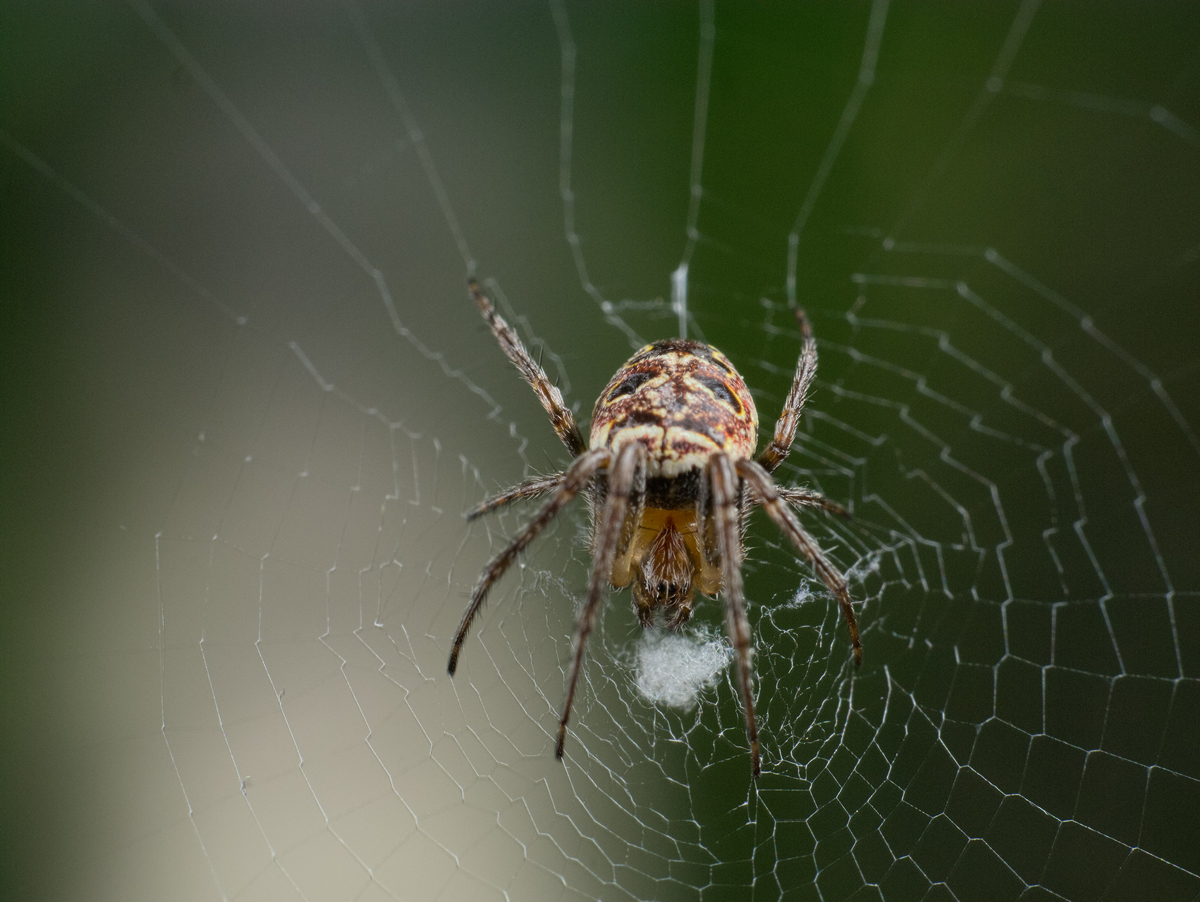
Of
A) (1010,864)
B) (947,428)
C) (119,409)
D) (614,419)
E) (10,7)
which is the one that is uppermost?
(10,7)

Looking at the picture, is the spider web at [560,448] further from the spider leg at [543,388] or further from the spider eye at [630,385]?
the spider eye at [630,385]

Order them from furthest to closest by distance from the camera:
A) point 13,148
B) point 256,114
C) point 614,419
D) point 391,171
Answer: point 391,171 < point 256,114 < point 13,148 < point 614,419

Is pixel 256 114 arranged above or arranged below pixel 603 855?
above

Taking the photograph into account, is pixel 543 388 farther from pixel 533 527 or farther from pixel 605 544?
pixel 605 544

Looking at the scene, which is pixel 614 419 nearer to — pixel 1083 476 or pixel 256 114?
pixel 1083 476

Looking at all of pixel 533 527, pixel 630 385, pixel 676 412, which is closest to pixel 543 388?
pixel 630 385

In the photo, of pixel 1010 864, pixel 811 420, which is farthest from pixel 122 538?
pixel 1010 864

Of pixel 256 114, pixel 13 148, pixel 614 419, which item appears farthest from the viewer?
pixel 256 114

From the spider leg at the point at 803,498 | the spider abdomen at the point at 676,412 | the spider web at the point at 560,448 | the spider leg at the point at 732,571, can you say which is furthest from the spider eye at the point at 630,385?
the spider web at the point at 560,448
